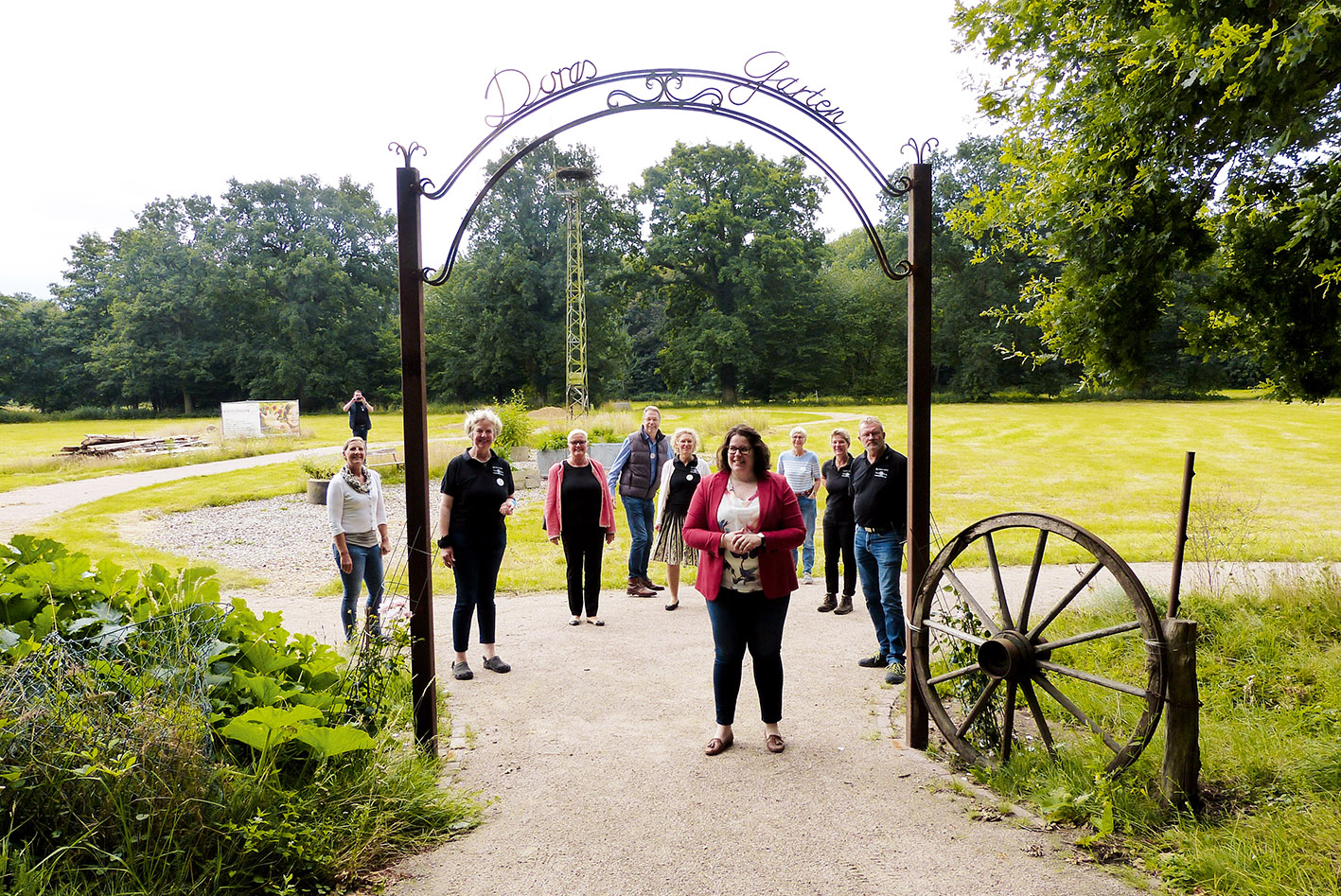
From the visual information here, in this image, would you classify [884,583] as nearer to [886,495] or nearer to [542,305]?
[886,495]

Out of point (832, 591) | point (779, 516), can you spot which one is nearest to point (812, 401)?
point (832, 591)

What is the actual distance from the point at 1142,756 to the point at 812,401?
158 ft

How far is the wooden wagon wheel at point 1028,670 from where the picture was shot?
146 inches

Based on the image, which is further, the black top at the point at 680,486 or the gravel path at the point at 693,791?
the black top at the point at 680,486

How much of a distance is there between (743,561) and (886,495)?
6.35 ft

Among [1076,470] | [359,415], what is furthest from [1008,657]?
[1076,470]

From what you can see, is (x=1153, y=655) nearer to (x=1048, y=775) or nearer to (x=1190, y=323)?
(x=1048, y=775)

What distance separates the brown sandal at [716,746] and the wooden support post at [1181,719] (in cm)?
212

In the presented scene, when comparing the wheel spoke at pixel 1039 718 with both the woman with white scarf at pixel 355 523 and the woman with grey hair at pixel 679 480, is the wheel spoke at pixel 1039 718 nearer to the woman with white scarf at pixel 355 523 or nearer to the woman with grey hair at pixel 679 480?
the woman with grey hair at pixel 679 480

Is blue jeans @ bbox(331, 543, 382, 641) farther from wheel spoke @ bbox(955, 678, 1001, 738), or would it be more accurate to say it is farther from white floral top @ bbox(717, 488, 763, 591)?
wheel spoke @ bbox(955, 678, 1001, 738)

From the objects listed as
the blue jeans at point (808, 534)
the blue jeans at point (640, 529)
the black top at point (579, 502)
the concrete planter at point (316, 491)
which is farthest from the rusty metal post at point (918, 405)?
the concrete planter at point (316, 491)

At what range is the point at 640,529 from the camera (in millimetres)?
8828

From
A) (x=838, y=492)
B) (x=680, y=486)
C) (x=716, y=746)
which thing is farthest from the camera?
(x=680, y=486)

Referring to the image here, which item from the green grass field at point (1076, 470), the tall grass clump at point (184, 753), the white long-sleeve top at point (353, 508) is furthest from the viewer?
the green grass field at point (1076, 470)
